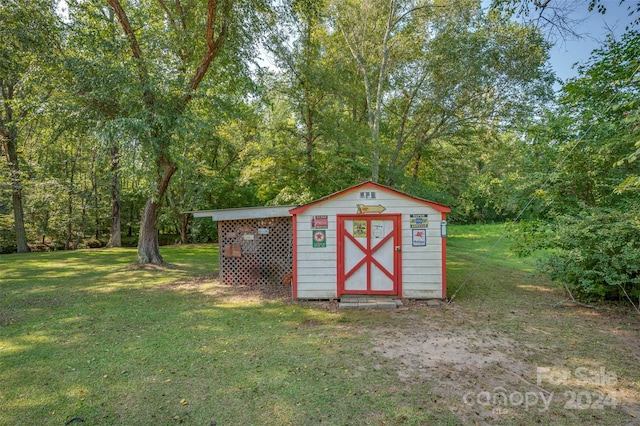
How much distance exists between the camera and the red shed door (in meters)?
6.94

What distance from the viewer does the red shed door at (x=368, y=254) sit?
6938 millimetres

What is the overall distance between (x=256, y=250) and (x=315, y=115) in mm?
7421

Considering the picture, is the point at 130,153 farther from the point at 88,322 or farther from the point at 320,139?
the point at 320,139

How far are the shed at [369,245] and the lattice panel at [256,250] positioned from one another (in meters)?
1.57

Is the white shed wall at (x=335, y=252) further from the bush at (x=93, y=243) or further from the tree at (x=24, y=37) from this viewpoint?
the bush at (x=93, y=243)

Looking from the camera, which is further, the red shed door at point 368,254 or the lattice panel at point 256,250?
the lattice panel at point 256,250

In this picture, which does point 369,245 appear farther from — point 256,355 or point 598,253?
point 598,253

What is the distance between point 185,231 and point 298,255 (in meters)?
15.9

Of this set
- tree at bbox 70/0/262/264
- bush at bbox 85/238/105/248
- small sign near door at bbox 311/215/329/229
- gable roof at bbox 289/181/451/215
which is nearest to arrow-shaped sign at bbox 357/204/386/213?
gable roof at bbox 289/181/451/215

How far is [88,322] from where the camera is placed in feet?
19.0

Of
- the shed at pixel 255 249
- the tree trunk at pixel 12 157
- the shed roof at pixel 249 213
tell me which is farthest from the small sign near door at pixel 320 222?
the tree trunk at pixel 12 157

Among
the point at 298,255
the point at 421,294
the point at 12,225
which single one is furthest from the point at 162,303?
the point at 12,225

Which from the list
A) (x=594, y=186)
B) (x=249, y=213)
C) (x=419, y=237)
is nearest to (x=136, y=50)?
(x=249, y=213)

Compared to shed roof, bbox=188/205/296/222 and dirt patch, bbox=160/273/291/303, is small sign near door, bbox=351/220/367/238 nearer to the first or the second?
shed roof, bbox=188/205/296/222
